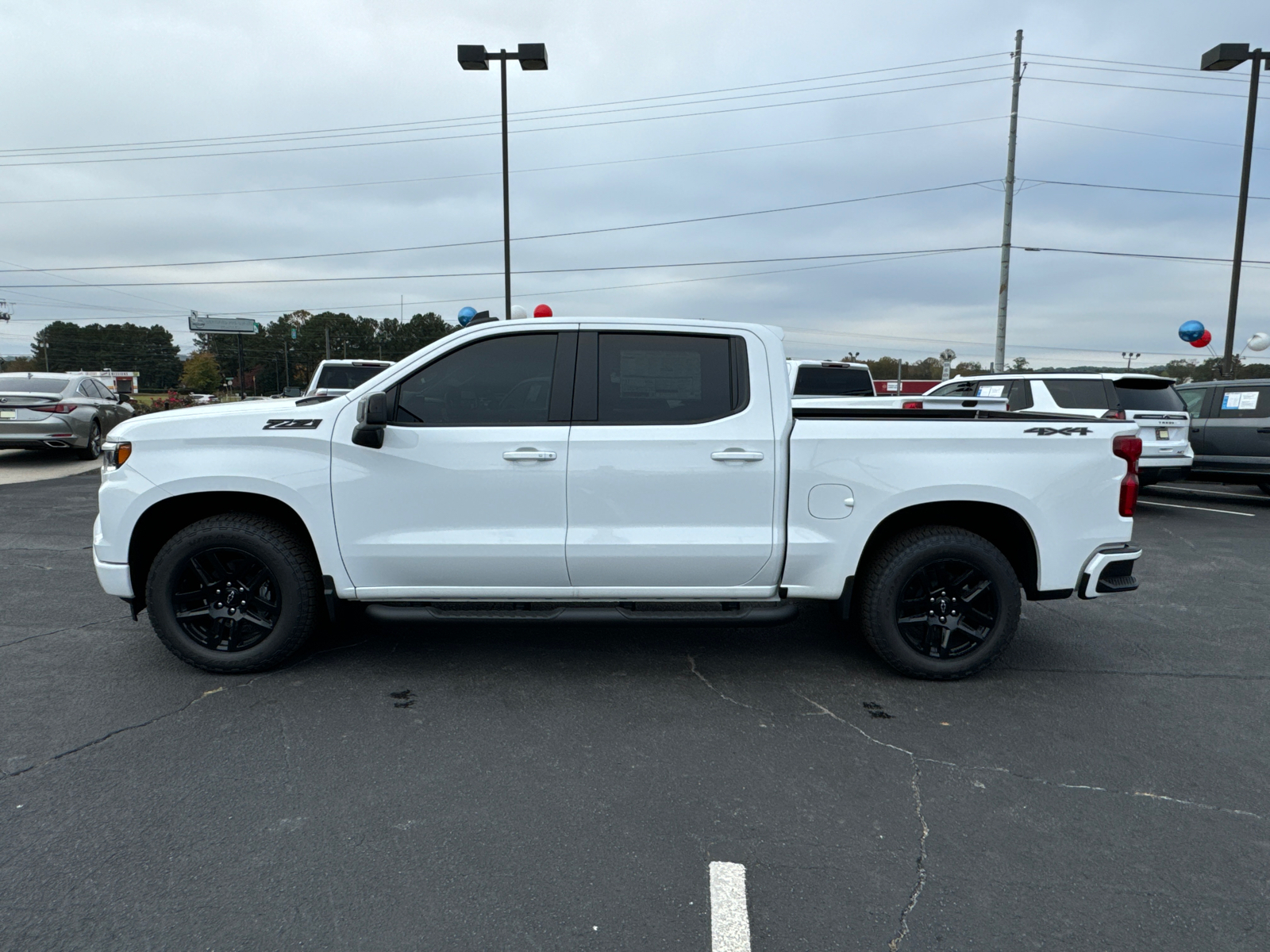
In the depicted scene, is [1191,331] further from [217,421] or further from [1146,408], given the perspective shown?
[217,421]

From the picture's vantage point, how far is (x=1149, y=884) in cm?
258

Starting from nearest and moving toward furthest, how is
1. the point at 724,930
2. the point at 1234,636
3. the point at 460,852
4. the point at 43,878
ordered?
the point at 724,930, the point at 43,878, the point at 460,852, the point at 1234,636

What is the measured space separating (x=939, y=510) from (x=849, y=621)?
4.35ft

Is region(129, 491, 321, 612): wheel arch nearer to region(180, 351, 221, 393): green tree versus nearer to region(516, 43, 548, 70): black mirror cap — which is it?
region(516, 43, 548, 70): black mirror cap

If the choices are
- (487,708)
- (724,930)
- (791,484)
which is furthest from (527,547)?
(724,930)

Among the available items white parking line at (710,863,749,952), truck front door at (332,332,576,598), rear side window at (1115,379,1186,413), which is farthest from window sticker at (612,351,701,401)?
rear side window at (1115,379,1186,413)

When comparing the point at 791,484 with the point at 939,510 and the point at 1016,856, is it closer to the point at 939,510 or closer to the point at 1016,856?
the point at 939,510

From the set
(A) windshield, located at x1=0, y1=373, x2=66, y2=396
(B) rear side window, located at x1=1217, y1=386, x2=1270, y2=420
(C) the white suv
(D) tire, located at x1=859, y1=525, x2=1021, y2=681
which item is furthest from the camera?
(A) windshield, located at x1=0, y1=373, x2=66, y2=396

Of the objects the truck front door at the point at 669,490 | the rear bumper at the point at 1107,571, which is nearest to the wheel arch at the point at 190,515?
the truck front door at the point at 669,490

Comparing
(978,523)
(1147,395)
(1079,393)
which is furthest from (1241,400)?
(978,523)

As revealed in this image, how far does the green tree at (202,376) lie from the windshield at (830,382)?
12945cm

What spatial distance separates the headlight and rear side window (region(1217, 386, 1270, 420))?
502 inches

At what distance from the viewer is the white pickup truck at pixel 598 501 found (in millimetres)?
4074

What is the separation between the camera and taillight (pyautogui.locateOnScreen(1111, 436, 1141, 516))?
4.15m
